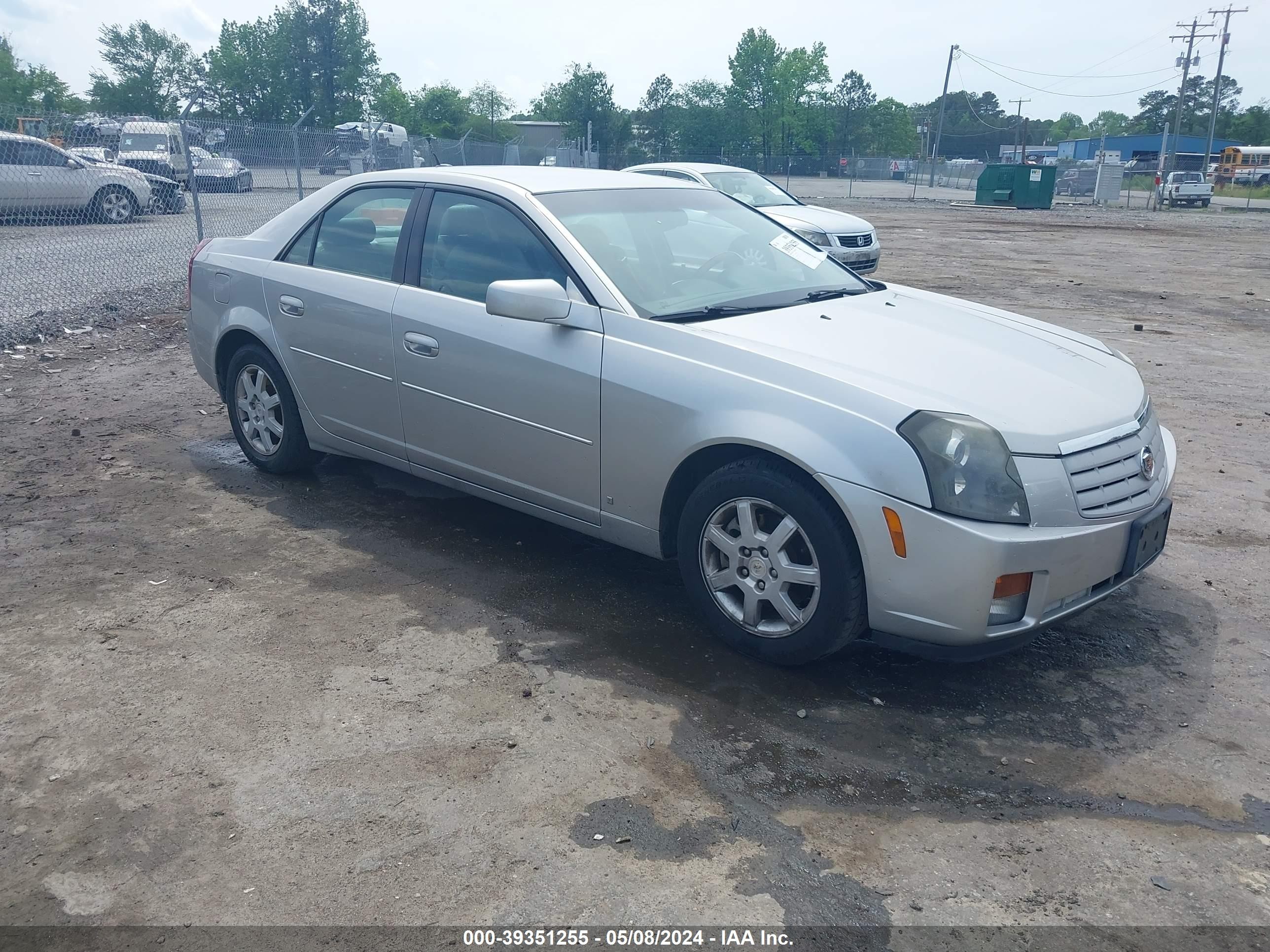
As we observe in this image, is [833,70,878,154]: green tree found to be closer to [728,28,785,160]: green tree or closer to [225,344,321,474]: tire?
[728,28,785,160]: green tree

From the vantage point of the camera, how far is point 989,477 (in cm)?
318

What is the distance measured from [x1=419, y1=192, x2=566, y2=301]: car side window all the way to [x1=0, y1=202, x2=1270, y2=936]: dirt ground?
1.22 m

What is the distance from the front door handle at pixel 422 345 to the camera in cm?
445

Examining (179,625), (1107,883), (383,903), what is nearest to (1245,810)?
(1107,883)

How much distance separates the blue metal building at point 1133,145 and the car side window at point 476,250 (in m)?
98.4

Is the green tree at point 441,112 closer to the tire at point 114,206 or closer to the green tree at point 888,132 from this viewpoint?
the green tree at point 888,132

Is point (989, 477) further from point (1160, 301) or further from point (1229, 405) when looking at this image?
point (1160, 301)

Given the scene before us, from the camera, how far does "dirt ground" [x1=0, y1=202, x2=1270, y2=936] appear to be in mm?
2553

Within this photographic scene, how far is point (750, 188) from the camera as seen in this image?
46.8 ft

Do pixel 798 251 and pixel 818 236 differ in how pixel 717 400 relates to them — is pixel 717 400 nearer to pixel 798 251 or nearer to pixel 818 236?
pixel 798 251

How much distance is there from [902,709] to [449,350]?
7.70 ft

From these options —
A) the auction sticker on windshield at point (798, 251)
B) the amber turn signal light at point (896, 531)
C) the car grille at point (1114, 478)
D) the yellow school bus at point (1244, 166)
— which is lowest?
the amber turn signal light at point (896, 531)

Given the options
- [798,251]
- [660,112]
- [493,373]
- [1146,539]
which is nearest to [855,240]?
[798,251]

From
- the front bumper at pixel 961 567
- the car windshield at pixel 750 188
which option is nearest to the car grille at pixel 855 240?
the car windshield at pixel 750 188
